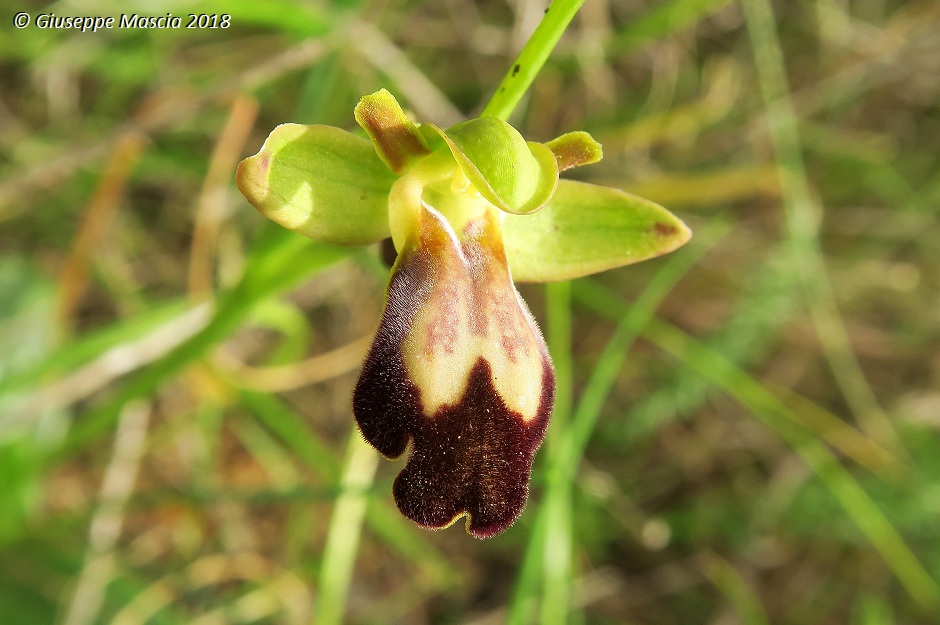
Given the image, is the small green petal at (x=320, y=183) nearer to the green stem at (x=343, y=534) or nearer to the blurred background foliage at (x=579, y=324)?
the green stem at (x=343, y=534)

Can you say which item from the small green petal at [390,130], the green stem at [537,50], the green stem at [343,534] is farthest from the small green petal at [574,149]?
the green stem at [343,534]

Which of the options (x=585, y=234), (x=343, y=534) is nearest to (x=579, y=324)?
(x=343, y=534)

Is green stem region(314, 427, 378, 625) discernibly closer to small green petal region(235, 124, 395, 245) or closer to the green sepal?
small green petal region(235, 124, 395, 245)

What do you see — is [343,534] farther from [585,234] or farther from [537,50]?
[537,50]

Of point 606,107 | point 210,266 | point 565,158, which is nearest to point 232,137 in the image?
point 210,266

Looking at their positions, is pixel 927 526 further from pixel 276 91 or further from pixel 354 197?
pixel 276 91

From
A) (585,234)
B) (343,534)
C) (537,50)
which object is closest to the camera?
(537,50)

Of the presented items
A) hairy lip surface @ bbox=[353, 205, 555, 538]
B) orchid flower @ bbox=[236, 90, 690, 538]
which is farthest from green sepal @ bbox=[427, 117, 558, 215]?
hairy lip surface @ bbox=[353, 205, 555, 538]
